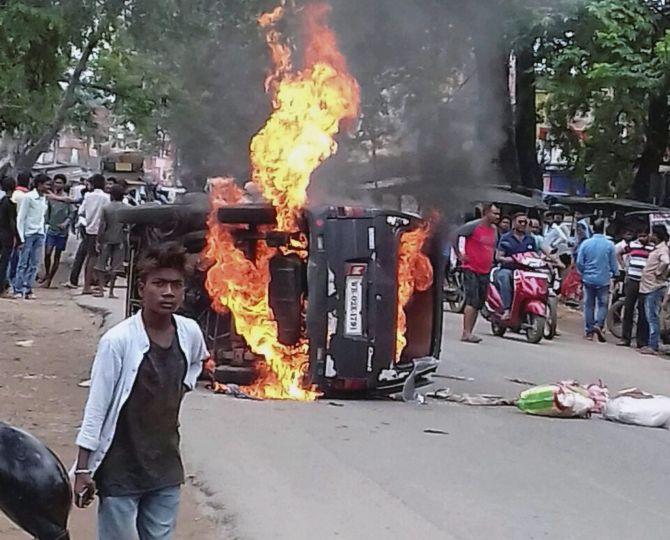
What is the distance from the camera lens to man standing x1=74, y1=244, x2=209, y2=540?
13.5ft

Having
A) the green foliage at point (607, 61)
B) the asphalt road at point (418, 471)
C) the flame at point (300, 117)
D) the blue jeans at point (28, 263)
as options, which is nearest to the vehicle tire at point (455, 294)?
the green foliage at point (607, 61)

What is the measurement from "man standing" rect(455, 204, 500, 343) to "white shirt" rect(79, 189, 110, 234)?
17.3 ft

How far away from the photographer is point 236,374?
962 cm

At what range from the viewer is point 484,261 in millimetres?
14172

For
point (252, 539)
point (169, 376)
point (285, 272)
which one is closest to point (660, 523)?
point (252, 539)

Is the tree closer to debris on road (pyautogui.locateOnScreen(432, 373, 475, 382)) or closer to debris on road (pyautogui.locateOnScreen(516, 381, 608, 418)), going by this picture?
debris on road (pyautogui.locateOnScreen(432, 373, 475, 382))

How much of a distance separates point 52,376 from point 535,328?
6.58 m

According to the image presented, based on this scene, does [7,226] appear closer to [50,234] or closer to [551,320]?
[50,234]

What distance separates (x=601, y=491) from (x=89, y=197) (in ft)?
37.9

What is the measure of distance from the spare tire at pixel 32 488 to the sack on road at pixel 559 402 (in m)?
5.72

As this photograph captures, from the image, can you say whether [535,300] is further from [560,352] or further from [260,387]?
[260,387]

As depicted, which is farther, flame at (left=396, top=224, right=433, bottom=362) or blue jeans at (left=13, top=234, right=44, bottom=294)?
blue jeans at (left=13, top=234, right=44, bottom=294)

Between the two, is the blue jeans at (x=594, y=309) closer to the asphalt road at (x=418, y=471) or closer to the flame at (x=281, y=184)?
the flame at (x=281, y=184)

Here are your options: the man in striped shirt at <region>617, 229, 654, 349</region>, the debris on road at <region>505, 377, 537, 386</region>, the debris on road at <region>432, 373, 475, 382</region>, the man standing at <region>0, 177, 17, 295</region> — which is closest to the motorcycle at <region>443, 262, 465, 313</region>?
the man in striped shirt at <region>617, 229, 654, 349</region>
